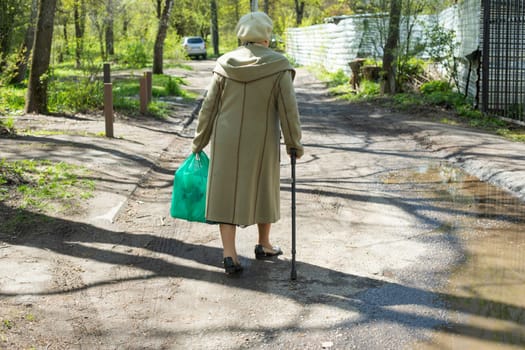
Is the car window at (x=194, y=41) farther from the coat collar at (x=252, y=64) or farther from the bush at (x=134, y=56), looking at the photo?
the coat collar at (x=252, y=64)

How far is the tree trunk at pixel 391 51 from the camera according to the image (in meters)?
18.7

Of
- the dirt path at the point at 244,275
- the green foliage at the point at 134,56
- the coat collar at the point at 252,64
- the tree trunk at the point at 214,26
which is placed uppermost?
the tree trunk at the point at 214,26

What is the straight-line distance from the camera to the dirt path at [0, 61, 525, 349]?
4.13 m

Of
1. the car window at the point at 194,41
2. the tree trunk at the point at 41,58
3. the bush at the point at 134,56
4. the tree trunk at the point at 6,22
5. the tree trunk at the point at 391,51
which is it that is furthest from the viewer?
the car window at the point at 194,41

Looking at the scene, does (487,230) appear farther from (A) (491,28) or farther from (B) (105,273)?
(A) (491,28)

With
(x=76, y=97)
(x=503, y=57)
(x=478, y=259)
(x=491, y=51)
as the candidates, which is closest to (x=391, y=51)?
(x=491, y=51)

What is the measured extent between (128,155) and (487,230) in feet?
18.8

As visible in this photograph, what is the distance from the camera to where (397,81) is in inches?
762

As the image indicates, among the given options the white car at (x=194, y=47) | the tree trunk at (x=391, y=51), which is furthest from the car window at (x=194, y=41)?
the tree trunk at (x=391, y=51)

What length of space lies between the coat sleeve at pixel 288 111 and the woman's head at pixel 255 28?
349 mm

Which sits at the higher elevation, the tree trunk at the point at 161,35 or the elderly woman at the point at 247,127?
the tree trunk at the point at 161,35

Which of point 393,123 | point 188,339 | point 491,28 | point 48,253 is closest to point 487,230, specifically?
point 188,339

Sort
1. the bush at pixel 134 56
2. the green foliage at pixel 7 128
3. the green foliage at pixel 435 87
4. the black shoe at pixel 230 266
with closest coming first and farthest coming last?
the black shoe at pixel 230 266 < the green foliage at pixel 7 128 < the green foliage at pixel 435 87 < the bush at pixel 134 56

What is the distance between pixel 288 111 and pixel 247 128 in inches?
13.3
